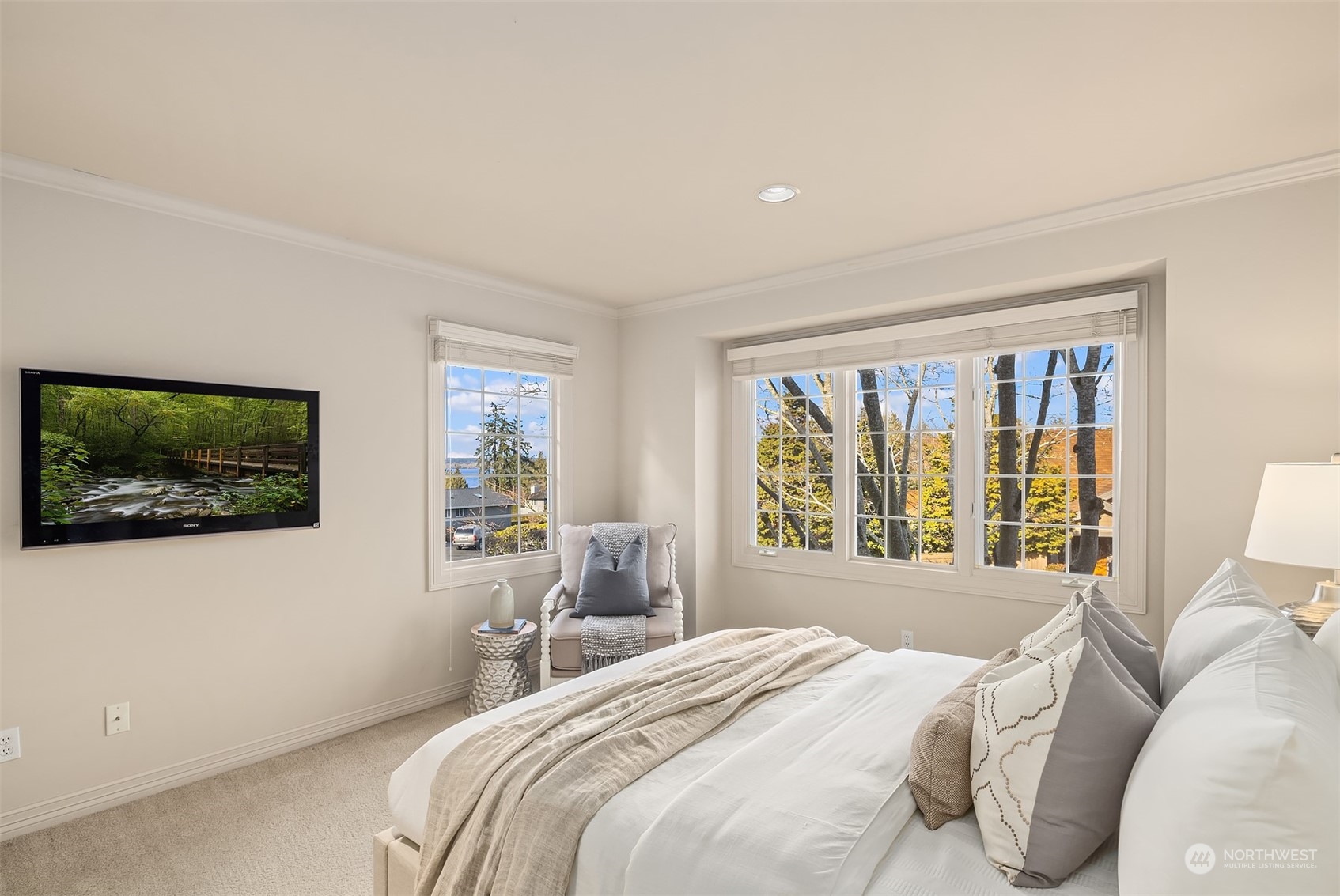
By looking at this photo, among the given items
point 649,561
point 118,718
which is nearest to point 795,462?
point 649,561

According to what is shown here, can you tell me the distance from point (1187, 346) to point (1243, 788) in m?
2.58

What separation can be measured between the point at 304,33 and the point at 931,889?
8.32ft

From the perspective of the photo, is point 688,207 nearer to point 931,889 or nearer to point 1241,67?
point 1241,67

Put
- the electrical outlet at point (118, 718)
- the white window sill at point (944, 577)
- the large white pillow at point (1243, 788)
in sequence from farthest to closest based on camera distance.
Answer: the white window sill at point (944, 577) → the electrical outlet at point (118, 718) → the large white pillow at point (1243, 788)

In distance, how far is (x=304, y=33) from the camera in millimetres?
1843

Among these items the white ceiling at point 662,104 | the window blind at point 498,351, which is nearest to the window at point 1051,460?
the white ceiling at point 662,104

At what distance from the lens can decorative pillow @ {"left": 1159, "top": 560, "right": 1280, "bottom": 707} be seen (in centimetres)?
146

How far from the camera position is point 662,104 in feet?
7.25

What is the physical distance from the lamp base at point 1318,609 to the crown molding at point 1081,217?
5.21 feet

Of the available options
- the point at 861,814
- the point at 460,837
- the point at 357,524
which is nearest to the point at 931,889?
the point at 861,814

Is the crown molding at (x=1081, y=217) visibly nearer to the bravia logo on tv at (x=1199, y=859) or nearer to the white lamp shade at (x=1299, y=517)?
the white lamp shade at (x=1299, y=517)

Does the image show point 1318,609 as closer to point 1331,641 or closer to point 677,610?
point 1331,641

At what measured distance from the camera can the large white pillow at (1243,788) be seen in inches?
36.2

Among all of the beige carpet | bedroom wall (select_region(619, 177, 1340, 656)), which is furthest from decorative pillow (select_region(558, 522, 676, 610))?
the beige carpet
